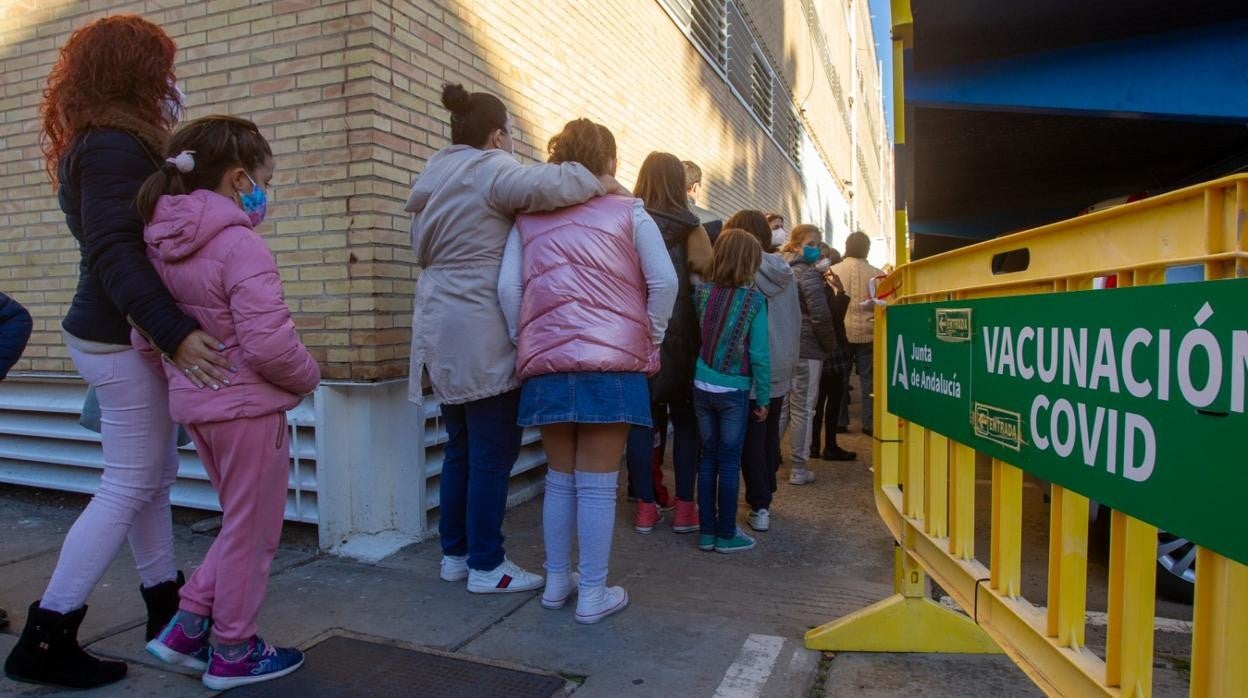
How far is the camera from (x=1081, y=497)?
173cm

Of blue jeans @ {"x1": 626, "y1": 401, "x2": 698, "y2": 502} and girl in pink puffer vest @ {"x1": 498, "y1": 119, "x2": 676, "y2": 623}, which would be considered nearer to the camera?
girl in pink puffer vest @ {"x1": 498, "y1": 119, "x2": 676, "y2": 623}

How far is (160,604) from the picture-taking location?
8.83 feet

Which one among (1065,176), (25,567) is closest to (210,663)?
(25,567)

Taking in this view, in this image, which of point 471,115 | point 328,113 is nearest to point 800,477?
point 471,115

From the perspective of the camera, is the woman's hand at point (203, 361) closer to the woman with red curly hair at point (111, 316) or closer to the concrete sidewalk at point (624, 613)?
the woman with red curly hair at point (111, 316)

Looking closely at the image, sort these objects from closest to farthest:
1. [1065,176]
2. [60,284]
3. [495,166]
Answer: [495,166] < [60,284] < [1065,176]

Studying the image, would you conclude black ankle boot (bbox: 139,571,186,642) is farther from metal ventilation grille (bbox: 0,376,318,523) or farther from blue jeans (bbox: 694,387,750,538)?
blue jeans (bbox: 694,387,750,538)

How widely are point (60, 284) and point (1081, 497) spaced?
5.02 metres

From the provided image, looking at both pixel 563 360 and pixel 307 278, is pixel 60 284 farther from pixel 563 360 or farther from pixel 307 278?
pixel 563 360

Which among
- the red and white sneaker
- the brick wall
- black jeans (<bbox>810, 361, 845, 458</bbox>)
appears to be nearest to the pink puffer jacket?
the brick wall

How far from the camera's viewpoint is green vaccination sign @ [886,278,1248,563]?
3.96 feet

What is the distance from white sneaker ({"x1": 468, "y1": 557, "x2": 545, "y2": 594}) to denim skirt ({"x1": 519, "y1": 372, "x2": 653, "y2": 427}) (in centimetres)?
73

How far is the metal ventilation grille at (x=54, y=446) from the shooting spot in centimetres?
425

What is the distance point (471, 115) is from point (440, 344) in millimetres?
899
